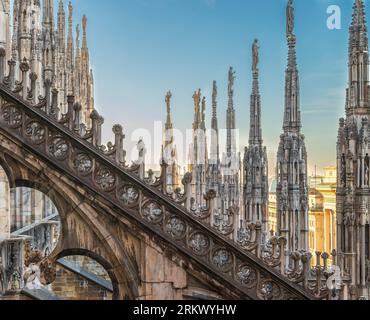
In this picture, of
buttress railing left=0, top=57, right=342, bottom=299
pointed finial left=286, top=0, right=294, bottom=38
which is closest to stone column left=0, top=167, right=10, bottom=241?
buttress railing left=0, top=57, right=342, bottom=299

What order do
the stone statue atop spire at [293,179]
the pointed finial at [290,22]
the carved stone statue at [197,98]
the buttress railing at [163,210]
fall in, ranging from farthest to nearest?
the carved stone statue at [197,98], the pointed finial at [290,22], the stone statue atop spire at [293,179], the buttress railing at [163,210]

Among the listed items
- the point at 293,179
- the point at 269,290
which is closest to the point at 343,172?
the point at 293,179

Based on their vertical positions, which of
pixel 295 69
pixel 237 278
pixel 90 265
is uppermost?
pixel 295 69

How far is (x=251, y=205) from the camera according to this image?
23.5 meters

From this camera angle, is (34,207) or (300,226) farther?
(300,226)

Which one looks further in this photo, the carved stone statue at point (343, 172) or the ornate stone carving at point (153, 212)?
the carved stone statue at point (343, 172)

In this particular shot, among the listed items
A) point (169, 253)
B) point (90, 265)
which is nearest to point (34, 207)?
point (90, 265)

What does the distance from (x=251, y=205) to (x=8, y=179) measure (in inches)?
692

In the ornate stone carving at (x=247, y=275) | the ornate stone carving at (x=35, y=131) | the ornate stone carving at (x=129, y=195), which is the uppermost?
the ornate stone carving at (x=35, y=131)

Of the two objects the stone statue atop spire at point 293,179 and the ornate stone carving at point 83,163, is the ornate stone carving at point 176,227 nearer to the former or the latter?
the ornate stone carving at point 83,163

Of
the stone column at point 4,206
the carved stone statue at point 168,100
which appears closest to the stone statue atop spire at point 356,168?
the stone column at point 4,206

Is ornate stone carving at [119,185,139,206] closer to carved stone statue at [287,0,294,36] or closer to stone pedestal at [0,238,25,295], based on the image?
stone pedestal at [0,238,25,295]

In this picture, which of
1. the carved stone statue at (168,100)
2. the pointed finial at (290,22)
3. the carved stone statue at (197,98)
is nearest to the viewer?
the pointed finial at (290,22)
